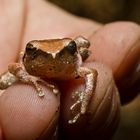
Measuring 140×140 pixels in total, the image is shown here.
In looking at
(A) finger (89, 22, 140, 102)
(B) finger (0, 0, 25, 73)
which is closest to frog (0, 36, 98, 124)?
(A) finger (89, 22, 140, 102)

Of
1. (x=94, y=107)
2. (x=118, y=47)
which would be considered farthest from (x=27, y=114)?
(x=118, y=47)

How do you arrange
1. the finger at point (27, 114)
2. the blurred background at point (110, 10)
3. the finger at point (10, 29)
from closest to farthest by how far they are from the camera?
1. the finger at point (27, 114)
2. the finger at point (10, 29)
3. the blurred background at point (110, 10)

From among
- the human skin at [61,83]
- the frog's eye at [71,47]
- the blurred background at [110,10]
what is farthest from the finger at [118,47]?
the blurred background at [110,10]

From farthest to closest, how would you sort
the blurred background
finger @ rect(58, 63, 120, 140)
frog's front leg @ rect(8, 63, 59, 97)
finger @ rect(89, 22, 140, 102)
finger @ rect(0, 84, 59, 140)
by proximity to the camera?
the blurred background → finger @ rect(89, 22, 140, 102) → finger @ rect(58, 63, 120, 140) → frog's front leg @ rect(8, 63, 59, 97) → finger @ rect(0, 84, 59, 140)

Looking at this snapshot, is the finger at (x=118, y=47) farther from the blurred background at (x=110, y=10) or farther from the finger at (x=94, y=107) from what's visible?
the blurred background at (x=110, y=10)

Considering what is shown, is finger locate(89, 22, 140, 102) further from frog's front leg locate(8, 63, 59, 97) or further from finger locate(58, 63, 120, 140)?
frog's front leg locate(8, 63, 59, 97)

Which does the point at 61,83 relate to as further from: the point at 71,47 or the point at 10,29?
the point at 10,29

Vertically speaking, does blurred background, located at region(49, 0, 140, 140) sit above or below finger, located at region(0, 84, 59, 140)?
below
